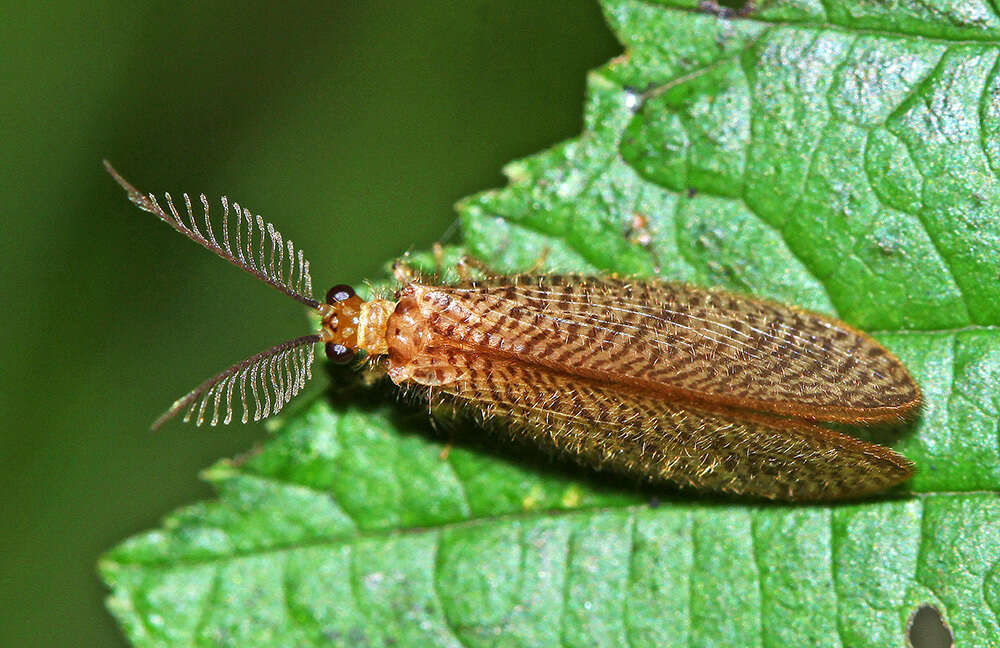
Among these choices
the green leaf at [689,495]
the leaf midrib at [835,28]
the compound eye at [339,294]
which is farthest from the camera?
the compound eye at [339,294]

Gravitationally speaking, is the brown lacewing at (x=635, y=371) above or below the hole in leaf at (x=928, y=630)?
above

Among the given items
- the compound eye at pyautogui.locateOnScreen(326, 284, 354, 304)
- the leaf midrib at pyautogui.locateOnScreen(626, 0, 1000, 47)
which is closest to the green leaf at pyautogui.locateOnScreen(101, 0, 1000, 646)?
the leaf midrib at pyautogui.locateOnScreen(626, 0, 1000, 47)

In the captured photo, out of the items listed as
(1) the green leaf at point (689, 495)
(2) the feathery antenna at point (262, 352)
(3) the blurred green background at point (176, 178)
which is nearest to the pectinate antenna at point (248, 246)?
(2) the feathery antenna at point (262, 352)

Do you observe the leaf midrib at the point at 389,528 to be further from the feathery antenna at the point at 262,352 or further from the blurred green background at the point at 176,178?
the blurred green background at the point at 176,178

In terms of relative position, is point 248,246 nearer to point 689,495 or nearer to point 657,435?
point 657,435

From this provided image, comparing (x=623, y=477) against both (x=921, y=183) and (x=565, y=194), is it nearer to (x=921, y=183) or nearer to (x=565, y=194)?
(x=565, y=194)

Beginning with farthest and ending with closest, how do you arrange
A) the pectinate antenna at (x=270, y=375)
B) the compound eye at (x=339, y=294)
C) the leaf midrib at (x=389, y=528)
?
the compound eye at (x=339, y=294) < the pectinate antenna at (x=270, y=375) < the leaf midrib at (x=389, y=528)
